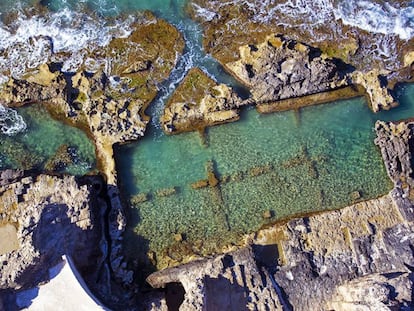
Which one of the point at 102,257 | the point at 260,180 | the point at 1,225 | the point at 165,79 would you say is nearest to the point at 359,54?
the point at 260,180

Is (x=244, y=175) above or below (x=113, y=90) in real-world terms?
below

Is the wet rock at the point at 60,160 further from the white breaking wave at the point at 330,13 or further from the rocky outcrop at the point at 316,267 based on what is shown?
the white breaking wave at the point at 330,13

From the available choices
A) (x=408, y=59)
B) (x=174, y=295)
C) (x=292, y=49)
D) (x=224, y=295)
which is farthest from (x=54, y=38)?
(x=408, y=59)

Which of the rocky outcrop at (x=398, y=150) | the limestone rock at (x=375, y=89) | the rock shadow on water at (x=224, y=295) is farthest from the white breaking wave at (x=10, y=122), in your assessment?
the rocky outcrop at (x=398, y=150)

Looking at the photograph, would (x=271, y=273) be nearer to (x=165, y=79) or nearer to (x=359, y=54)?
(x=165, y=79)

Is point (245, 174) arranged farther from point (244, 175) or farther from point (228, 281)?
point (228, 281)

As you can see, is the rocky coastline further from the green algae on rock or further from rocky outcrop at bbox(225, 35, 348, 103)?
the green algae on rock
